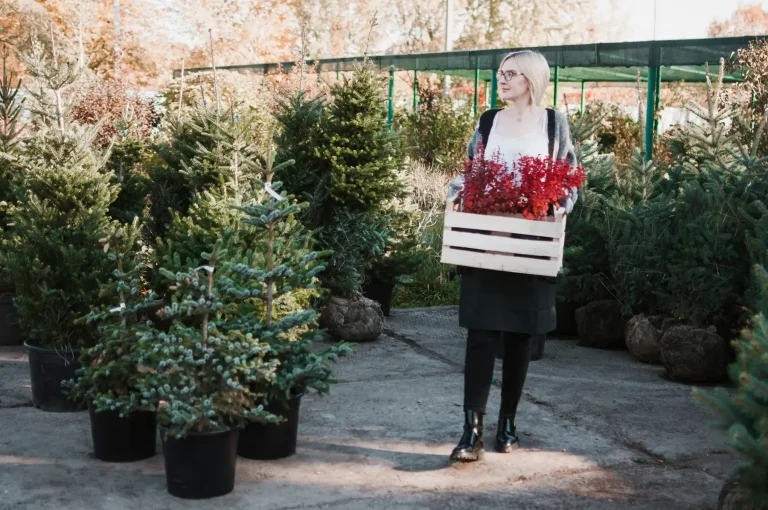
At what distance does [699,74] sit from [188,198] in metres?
14.8

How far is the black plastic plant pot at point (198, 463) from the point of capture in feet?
11.6

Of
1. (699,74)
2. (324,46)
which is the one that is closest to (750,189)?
(699,74)

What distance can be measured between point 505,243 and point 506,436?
99cm

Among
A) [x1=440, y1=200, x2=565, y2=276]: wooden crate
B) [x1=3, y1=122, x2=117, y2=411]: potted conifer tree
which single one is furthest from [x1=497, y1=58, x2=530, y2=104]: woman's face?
[x1=3, y1=122, x2=117, y2=411]: potted conifer tree

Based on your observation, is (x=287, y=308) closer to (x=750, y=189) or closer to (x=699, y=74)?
(x=750, y=189)

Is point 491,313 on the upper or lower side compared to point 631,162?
lower

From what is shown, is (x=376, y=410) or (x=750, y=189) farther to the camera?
(x=750, y=189)

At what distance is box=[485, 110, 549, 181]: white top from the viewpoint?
4.00 metres

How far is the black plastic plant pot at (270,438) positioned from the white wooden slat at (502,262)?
956 millimetres

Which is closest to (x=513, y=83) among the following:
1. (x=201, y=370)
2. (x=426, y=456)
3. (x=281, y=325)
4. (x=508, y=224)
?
(x=508, y=224)

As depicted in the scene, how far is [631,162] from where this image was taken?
699 cm

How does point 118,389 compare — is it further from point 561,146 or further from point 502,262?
point 561,146

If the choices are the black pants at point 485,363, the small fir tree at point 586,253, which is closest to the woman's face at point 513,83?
the black pants at point 485,363

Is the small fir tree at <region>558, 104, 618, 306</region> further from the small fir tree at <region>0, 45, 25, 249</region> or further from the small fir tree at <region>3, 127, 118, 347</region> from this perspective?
the small fir tree at <region>0, 45, 25, 249</region>
